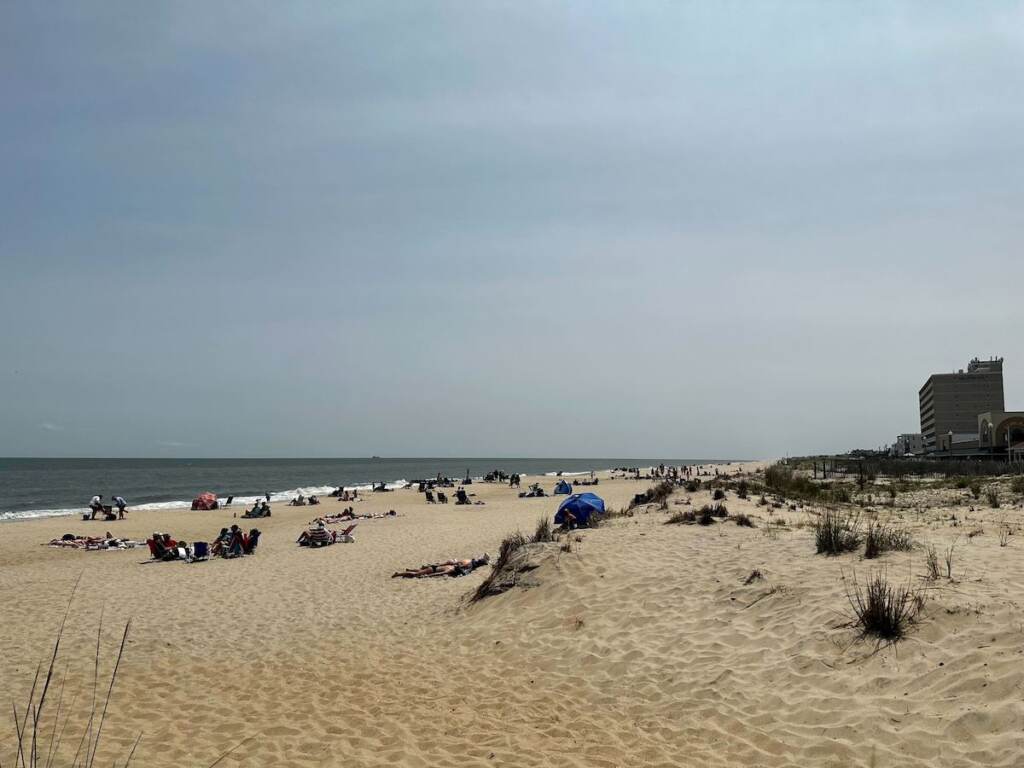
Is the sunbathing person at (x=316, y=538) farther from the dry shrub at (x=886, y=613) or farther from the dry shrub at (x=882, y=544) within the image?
the dry shrub at (x=886, y=613)

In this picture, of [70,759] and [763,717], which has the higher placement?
[763,717]

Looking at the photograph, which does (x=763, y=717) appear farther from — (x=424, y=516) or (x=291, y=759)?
(x=424, y=516)

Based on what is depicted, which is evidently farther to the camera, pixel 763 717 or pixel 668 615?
pixel 668 615

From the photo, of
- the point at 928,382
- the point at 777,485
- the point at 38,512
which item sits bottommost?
the point at 38,512

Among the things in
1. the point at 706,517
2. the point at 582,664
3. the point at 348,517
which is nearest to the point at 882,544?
the point at 706,517

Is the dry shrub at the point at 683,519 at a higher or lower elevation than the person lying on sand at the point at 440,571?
higher

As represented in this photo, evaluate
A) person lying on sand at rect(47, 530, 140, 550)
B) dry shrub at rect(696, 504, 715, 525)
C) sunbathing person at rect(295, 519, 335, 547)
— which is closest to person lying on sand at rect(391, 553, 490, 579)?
dry shrub at rect(696, 504, 715, 525)

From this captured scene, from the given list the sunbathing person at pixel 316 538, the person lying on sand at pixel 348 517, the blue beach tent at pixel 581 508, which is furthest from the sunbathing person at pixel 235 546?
the person lying on sand at pixel 348 517

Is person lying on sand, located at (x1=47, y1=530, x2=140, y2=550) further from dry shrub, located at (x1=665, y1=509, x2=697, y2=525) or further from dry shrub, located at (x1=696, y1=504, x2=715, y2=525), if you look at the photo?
dry shrub, located at (x1=696, y1=504, x2=715, y2=525)

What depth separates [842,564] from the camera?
9.12m

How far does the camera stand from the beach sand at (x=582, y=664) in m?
5.31

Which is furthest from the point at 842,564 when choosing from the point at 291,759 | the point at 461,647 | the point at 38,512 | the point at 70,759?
the point at 38,512

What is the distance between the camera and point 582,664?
7.43 m

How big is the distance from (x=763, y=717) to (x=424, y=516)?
25.1 metres
